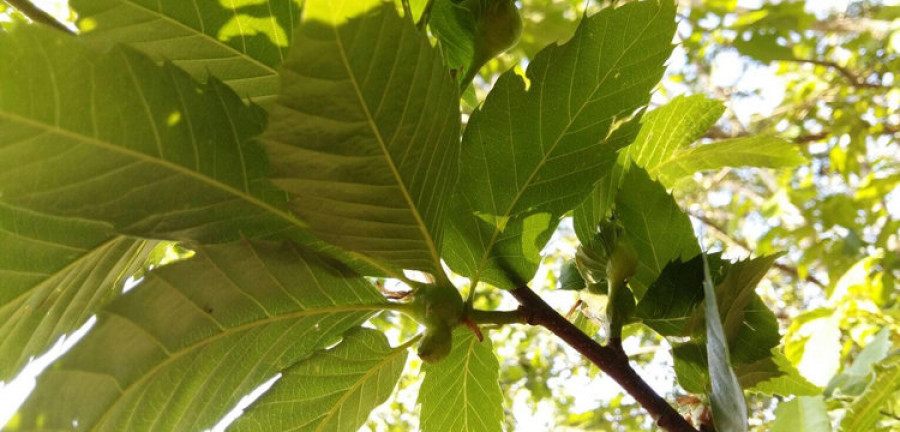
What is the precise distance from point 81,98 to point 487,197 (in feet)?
0.92

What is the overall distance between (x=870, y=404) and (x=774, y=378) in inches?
3.4

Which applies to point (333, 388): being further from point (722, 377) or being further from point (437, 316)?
point (722, 377)

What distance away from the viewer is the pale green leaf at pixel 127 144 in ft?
1.10

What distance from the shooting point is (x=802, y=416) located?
0.54 meters

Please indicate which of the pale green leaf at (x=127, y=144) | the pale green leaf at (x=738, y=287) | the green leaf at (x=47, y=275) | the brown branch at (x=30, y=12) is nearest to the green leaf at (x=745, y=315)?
the pale green leaf at (x=738, y=287)

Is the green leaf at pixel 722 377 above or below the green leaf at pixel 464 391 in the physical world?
below

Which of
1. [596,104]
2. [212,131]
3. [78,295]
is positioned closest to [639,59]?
[596,104]

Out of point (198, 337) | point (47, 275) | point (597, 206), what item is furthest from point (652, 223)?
point (47, 275)

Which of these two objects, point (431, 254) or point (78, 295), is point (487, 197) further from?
point (78, 295)

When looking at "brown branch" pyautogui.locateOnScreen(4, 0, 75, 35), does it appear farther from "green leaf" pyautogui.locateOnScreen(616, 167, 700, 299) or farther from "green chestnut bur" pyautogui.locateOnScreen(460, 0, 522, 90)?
"green leaf" pyautogui.locateOnScreen(616, 167, 700, 299)

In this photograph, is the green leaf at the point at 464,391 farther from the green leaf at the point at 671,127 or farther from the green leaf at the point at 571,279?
the green leaf at the point at 671,127

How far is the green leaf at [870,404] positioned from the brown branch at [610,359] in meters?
0.20

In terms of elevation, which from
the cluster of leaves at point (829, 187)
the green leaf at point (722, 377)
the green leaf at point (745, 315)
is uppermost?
the cluster of leaves at point (829, 187)

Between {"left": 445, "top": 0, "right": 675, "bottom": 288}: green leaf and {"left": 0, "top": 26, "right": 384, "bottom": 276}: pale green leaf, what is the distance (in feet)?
0.50
